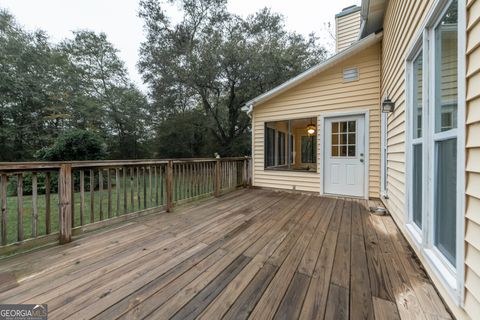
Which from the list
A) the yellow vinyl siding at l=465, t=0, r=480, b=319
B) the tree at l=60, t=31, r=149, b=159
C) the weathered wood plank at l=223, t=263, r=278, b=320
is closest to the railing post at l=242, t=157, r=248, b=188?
the weathered wood plank at l=223, t=263, r=278, b=320

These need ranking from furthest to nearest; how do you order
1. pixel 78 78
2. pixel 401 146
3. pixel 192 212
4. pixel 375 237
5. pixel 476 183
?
1. pixel 78 78
2. pixel 192 212
3. pixel 401 146
4. pixel 375 237
5. pixel 476 183

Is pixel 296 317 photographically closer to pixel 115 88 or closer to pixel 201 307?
pixel 201 307

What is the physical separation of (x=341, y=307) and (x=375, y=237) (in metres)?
1.45

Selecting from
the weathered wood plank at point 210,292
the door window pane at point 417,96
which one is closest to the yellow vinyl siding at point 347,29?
the door window pane at point 417,96

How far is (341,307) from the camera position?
4.29ft

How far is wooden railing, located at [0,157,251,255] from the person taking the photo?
1.95 m

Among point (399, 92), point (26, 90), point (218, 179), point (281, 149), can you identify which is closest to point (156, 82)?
point (26, 90)

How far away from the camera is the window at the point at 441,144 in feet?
4.39

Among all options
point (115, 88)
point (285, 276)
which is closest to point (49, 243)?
point (285, 276)

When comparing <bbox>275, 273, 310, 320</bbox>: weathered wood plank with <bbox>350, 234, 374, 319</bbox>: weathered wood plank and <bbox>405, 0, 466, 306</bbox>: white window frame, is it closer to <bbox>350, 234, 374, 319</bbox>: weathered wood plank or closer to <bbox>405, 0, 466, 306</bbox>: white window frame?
<bbox>350, 234, 374, 319</bbox>: weathered wood plank

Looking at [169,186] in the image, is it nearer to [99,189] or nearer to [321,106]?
[99,189]

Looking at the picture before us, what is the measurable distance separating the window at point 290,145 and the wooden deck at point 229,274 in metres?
3.13

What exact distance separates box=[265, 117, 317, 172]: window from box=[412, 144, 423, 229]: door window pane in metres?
3.02

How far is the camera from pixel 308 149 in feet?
22.1
